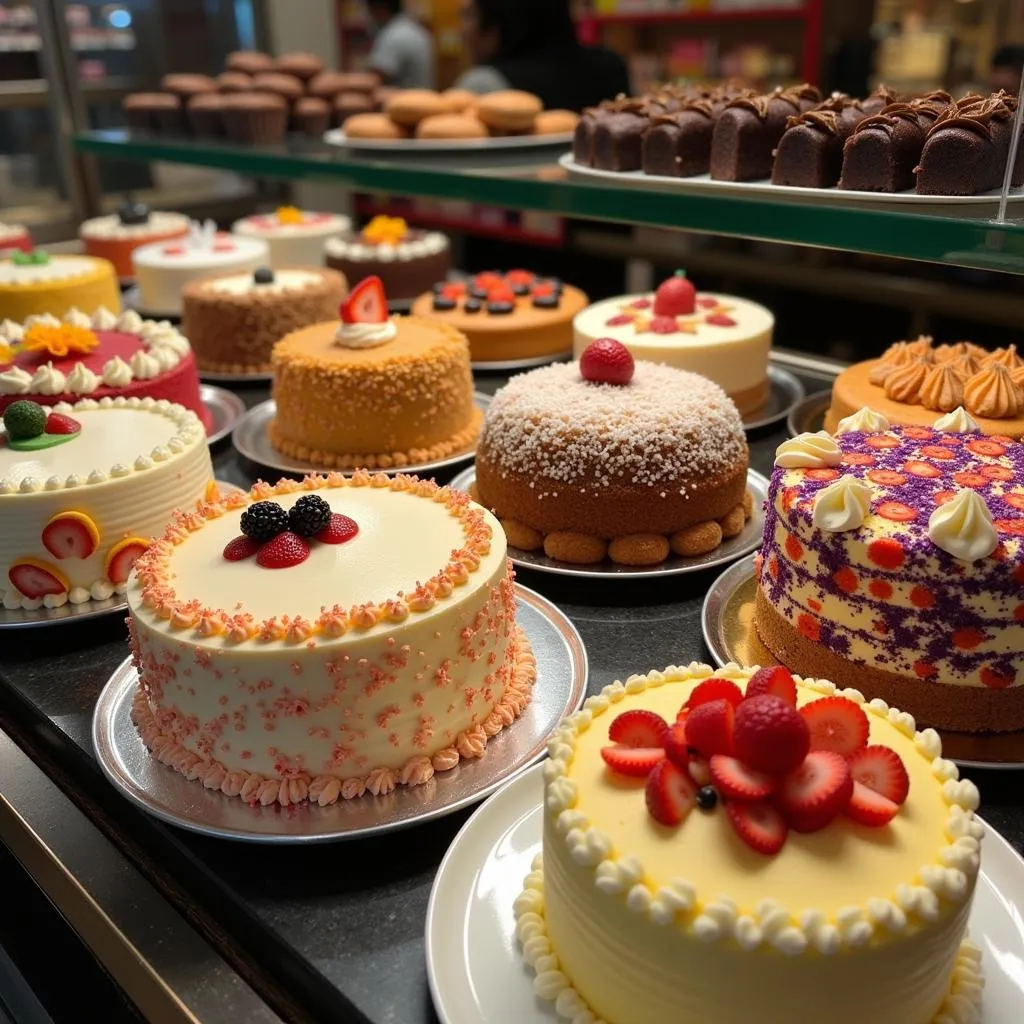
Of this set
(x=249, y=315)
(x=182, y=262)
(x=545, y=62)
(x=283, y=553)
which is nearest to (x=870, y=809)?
(x=283, y=553)

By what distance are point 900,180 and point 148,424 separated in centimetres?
177

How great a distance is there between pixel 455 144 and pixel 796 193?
1325mm

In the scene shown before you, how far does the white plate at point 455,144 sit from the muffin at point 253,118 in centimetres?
79

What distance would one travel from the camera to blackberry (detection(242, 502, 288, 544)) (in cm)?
176

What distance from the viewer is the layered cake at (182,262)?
4023 mm

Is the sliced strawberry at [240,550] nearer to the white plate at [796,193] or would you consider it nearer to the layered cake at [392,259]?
the white plate at [796,193]

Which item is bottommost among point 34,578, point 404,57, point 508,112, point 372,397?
point 34,578

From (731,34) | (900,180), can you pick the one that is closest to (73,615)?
(900,180)

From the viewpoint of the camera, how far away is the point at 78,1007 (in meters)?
1.88

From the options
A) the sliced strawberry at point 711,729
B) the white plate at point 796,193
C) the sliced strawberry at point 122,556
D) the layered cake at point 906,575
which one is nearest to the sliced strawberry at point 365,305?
the white plate at point 796,193

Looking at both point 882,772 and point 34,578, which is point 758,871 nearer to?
point 882,772

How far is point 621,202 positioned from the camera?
6.74ft

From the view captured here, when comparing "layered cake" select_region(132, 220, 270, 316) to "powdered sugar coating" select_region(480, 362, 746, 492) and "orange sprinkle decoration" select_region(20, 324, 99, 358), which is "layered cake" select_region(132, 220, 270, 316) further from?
"powdered sugar coating" select_region(480, 362, 746, 492)

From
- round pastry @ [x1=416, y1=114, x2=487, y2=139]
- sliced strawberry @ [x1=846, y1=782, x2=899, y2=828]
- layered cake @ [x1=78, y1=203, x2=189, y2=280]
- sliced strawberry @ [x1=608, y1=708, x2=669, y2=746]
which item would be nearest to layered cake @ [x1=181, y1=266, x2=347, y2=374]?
round pastry @ [x1=416, y1=114, x2=487, y2=139]
